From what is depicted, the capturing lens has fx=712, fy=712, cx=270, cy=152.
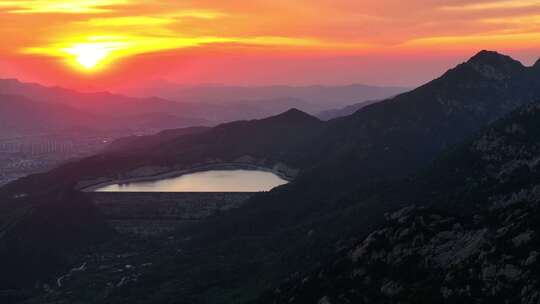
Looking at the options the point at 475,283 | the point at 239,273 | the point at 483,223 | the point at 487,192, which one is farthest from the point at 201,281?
the point at 475,283

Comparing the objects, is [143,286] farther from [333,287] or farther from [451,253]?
[451,253]

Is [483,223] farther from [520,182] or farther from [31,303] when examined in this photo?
[31,303]

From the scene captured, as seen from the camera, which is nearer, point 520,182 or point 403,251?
point 403,251

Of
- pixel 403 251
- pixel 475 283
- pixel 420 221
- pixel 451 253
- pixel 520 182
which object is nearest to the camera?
pixel 475 283

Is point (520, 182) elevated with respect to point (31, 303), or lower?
elevated

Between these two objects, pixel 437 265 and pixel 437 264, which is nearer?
pixel 437 265

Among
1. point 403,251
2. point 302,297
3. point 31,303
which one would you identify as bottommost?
point 31,303

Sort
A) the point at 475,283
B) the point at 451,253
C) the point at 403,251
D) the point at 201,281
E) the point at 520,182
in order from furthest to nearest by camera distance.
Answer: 1. the point at 201,281
2. the point at 520,182
3. the point at 403,251
4. the point at 451,253
5. the point at 475,283

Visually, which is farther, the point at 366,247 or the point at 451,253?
the point at 366,247

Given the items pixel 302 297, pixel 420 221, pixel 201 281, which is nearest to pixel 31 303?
pixel 201 281
